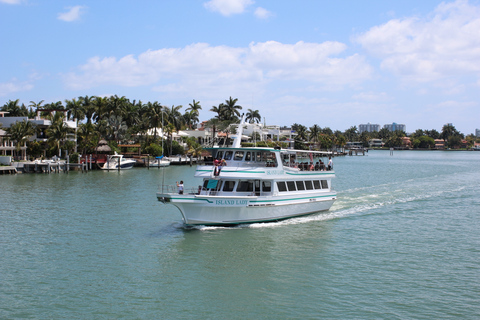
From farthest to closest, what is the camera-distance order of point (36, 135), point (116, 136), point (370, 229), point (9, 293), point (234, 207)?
point (116, 136) < point (36, 135) < point (370, 229) < point (234, 207) < point (9, 293)

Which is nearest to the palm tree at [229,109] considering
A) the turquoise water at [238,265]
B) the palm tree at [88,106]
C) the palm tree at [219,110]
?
the palm tree at [219,110]

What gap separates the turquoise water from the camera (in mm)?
16094

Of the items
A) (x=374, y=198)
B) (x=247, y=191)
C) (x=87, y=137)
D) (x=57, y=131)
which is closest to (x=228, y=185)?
(x=247, y=191)

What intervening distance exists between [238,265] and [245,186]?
26.0 ft

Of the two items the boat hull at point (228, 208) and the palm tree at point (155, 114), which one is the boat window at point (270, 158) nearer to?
the boat hull at point (228, 208)

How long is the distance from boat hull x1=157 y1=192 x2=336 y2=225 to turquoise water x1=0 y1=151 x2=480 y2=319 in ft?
2.30

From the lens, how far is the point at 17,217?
102 ft

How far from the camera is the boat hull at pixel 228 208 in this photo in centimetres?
2541

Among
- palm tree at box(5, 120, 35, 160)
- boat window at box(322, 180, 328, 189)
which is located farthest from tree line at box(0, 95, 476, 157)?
boat window at box(322, 180, 328, 189)

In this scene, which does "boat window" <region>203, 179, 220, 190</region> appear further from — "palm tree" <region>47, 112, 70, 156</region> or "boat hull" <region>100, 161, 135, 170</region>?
"palm tree" <region>47, 112, 70, 156</region>

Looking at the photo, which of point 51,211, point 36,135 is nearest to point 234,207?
point 51,211

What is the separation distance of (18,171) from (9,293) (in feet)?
183

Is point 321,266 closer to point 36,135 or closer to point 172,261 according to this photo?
point 172,261

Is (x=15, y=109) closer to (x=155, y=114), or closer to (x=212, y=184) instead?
(x=155, y=114)
